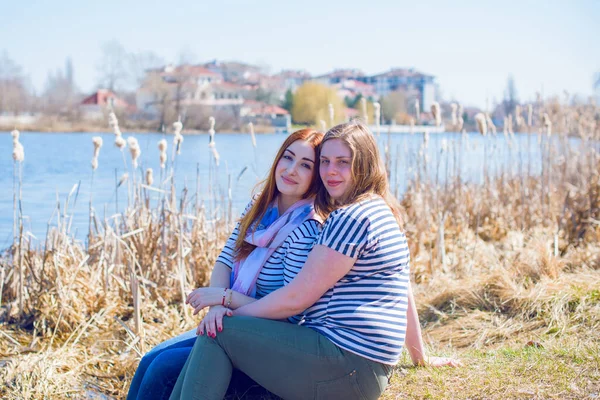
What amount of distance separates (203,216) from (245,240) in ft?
7.16

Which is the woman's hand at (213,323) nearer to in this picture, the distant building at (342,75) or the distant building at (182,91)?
the distant building at (182,91)

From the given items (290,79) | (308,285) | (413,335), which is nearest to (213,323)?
(308,285)

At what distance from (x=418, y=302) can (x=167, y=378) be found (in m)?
2.22

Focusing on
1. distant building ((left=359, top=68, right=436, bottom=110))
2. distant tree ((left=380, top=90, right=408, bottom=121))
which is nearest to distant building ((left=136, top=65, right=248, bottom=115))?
distant tree ((left=380, top=90, right=408, bottom=121))

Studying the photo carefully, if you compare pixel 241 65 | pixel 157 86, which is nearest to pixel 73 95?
pixel 157 86

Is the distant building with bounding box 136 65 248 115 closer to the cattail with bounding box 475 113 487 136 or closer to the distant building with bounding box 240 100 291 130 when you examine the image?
the distant building with bounding box 240 100 291 130

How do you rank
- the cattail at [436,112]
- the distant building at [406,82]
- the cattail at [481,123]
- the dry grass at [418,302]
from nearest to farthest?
1. the dry grass at [418,302]
2. the cattail at [436,112]
3. the cattail at [481,123]
4. the distant building at [406,82]

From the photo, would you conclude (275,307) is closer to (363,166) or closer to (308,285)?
(308,285)

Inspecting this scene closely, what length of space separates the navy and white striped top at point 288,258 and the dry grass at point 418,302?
0.62 m

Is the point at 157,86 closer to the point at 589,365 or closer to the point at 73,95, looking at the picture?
the point at 73,95

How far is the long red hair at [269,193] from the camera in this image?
8.31ft

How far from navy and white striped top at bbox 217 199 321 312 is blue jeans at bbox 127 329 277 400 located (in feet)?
1.07

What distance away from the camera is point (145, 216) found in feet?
14.4

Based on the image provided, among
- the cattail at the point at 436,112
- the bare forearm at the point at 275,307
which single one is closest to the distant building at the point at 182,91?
the cattail at the point at 436,112
